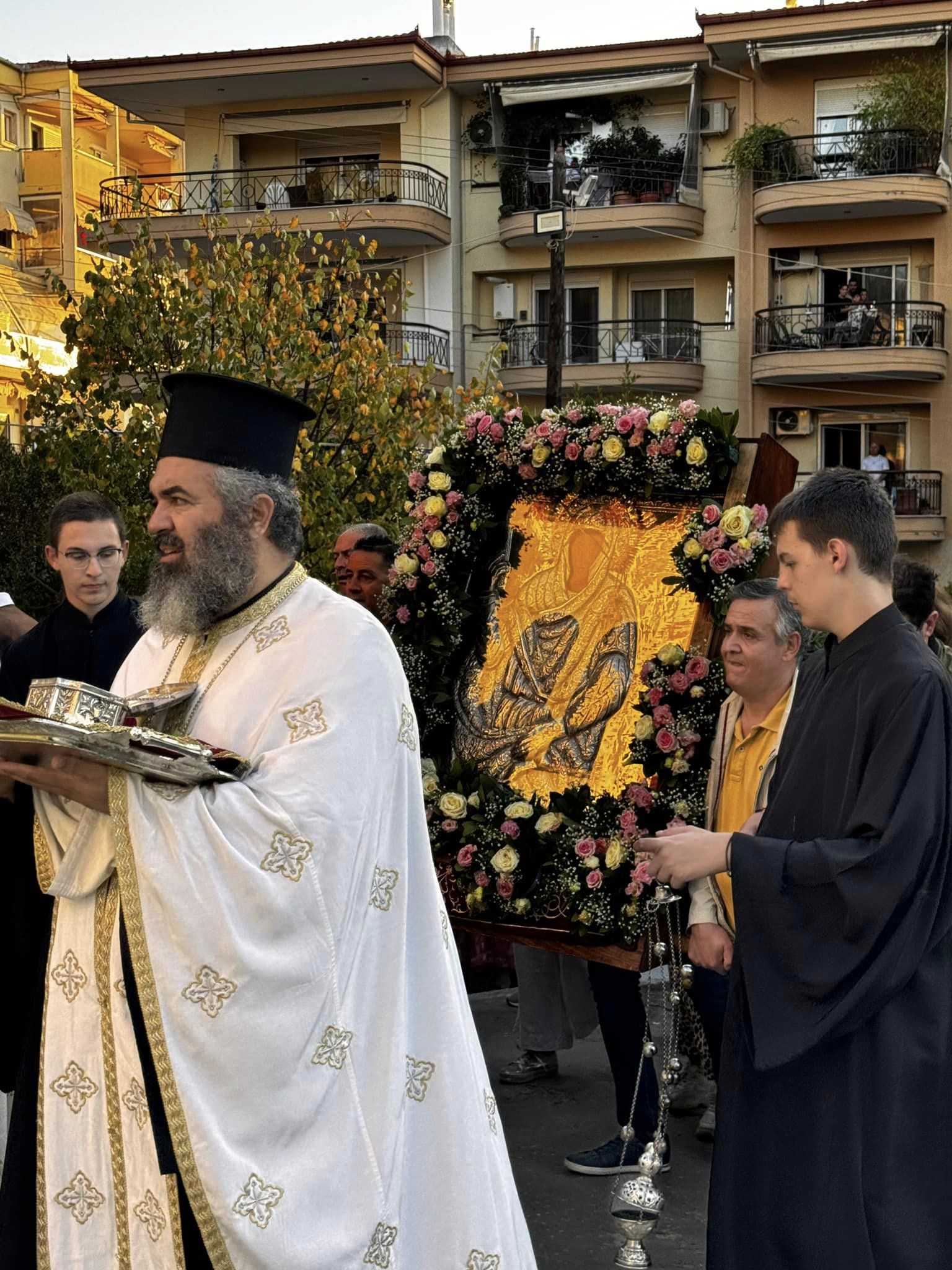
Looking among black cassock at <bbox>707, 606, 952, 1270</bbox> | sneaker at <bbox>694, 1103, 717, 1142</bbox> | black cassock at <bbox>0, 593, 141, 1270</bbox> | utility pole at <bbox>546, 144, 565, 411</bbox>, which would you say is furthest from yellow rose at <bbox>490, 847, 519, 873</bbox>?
utility pole at <bbox>546, 144, 565, 411</bbox>

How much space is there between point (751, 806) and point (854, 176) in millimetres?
24246

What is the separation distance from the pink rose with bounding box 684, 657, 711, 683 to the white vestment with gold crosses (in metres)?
1.98

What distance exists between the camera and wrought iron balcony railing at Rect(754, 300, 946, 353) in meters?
27.0

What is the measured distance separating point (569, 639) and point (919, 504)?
22979 mm

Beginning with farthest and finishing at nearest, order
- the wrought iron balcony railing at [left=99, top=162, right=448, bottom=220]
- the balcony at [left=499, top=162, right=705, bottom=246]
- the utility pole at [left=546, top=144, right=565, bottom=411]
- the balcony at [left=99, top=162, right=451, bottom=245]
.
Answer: the wrought iron balcony railing at [left=99, top=162, right=448, bottom=220], the balcony at [left=99, top=162, right=451, bottom=245], the balcony at [left=499, top=162, right=705, bottom=246], the utility pole at [left=546, top=144, right=565, bottom=411]

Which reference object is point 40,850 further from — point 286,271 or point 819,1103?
point 286,271

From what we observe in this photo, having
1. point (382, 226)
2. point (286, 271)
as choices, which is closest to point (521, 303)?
point (382, 226)

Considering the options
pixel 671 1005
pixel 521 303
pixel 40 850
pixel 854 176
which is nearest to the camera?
pixel 40 850

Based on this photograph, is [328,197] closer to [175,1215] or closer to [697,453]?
[697,453]

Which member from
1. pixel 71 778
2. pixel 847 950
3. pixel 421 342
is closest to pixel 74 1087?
pixel 71 778

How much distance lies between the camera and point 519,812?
203 inches

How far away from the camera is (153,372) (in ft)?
43.6

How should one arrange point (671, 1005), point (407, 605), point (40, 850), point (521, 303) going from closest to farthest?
point (40, 850), point (671, 1005), point (407, 605), point (521, 303)

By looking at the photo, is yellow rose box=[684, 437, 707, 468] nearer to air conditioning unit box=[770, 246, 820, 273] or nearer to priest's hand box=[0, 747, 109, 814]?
priest's hand box=[0, 747, 109, 814]
